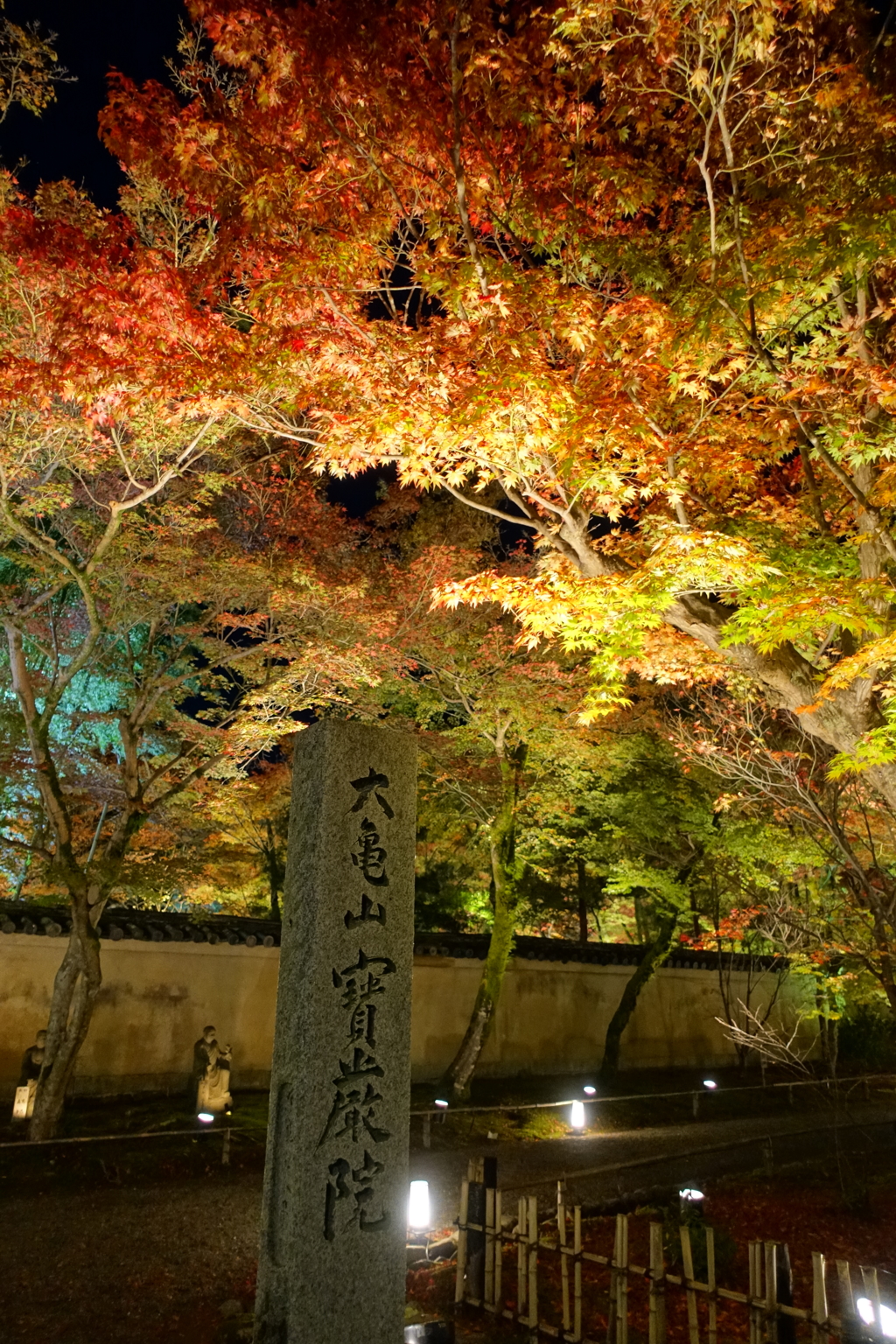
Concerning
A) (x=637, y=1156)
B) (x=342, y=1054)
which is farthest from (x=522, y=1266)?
(x=637, y=1156)

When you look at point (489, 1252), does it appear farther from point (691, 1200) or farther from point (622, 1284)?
point (691, 1200)

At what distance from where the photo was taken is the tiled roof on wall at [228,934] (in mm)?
13547

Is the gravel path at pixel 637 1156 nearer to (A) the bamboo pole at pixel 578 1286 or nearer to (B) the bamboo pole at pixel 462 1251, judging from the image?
(B) the bamboo pole at pixel 462 1251

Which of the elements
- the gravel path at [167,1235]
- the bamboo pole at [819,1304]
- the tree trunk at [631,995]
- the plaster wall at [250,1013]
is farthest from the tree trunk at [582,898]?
the bamboo pole at [819,1304]

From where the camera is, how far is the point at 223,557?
11828mm

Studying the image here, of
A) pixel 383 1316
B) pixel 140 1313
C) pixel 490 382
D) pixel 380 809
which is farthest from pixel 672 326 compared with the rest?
pixel 140 1313

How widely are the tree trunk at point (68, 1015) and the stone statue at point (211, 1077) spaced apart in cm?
260

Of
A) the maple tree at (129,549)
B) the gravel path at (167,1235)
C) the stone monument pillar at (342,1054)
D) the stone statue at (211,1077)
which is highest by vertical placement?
the maple tree at (129,549)

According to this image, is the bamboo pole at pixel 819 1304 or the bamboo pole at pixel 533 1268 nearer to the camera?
the bamboo pole at pixel 819 1304

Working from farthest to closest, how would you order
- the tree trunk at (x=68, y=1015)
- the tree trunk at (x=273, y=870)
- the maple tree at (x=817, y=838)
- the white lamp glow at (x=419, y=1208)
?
the tree trunk at (x=273, y=870) < the tree trunk at (x=68, y=1015) < the maple tree at (x=817, y=838) < the white lamp glow at (x=419, y=1208)

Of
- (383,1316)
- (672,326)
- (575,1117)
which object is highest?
(672,326)

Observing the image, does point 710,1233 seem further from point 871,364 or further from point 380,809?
point 871,364

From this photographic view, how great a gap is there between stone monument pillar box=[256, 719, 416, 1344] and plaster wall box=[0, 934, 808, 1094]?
36.8ft

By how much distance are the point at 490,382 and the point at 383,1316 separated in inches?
246
